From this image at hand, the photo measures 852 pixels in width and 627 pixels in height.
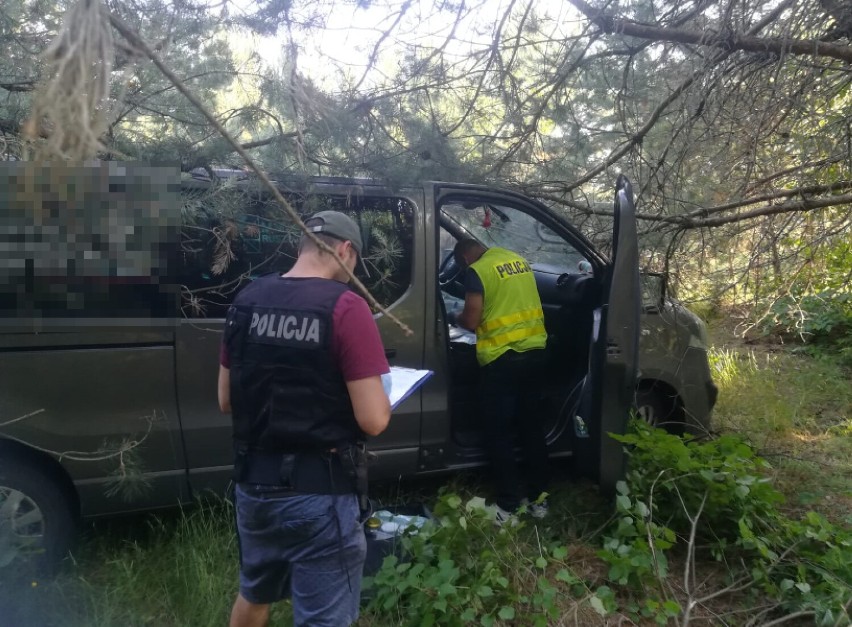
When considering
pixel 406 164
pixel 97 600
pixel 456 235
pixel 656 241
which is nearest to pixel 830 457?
pixel 656 241

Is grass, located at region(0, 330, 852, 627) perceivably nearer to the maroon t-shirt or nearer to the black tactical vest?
the black tactical vest

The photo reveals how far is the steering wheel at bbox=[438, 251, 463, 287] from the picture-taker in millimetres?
3928

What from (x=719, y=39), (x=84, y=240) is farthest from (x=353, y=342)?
(x=719, y=39)

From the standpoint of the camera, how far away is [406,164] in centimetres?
301

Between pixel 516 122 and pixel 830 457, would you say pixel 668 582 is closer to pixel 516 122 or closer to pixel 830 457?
pixel 830 457

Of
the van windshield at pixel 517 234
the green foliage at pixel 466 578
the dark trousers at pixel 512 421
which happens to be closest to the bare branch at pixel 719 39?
the van windshield at pixel 517 234

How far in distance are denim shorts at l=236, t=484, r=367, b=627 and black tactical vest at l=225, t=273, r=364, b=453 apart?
6.1 inches

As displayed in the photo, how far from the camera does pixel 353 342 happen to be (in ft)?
5.55

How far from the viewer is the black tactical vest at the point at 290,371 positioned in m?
1.69

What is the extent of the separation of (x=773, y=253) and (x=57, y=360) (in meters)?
3.82

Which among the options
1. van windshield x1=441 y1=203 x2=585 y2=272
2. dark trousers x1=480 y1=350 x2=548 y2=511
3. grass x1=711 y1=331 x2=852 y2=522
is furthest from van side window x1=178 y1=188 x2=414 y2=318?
grass x1=711 y1=331 x2=852 y2=522

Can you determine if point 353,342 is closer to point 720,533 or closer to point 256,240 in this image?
point 256,240

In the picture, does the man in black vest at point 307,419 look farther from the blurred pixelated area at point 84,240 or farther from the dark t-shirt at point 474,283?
the dark t-shirt at point 474,283

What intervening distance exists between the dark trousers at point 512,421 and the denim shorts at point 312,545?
5.13ft
